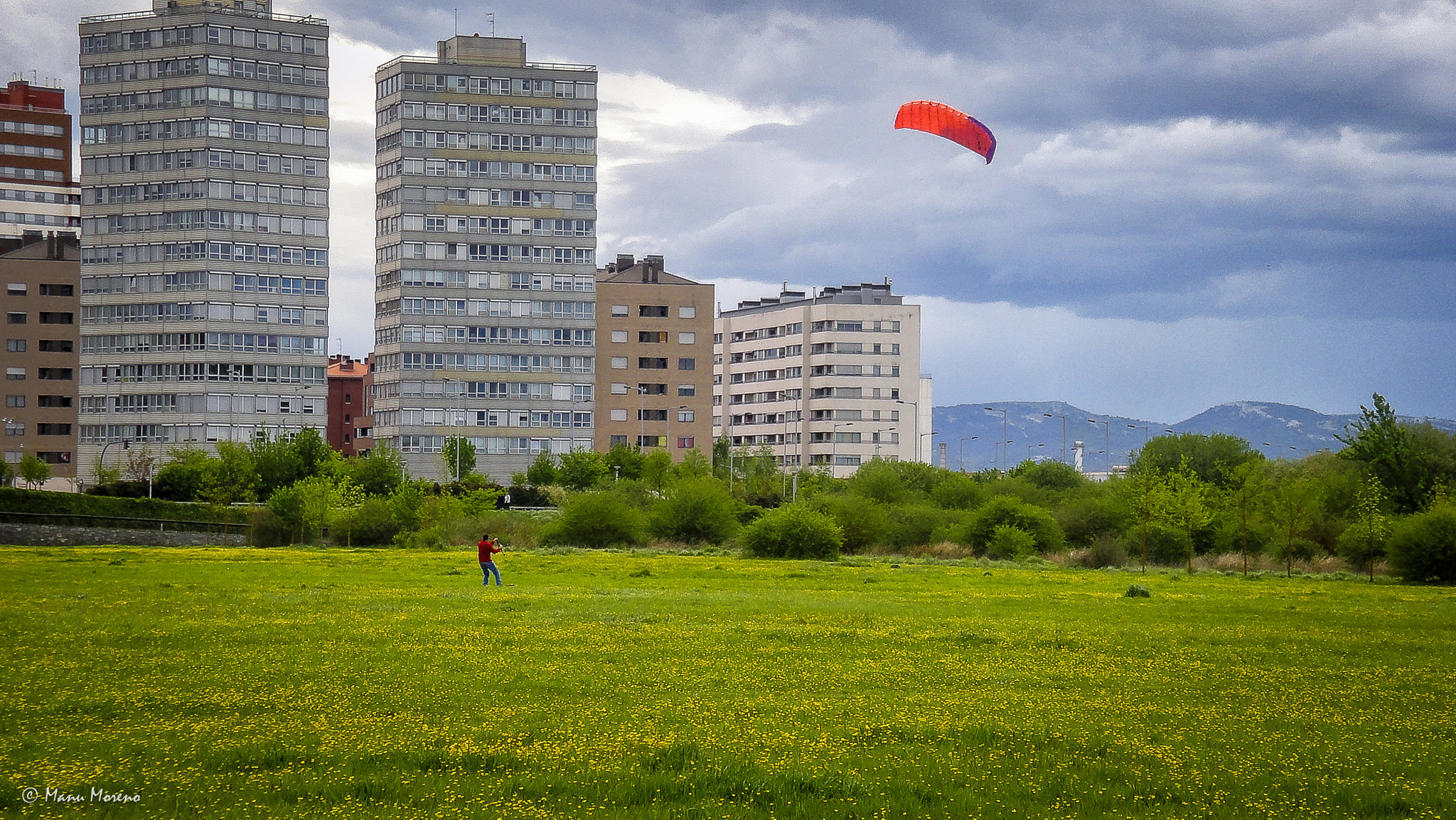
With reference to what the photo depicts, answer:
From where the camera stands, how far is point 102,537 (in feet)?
272

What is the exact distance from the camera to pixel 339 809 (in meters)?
11.5

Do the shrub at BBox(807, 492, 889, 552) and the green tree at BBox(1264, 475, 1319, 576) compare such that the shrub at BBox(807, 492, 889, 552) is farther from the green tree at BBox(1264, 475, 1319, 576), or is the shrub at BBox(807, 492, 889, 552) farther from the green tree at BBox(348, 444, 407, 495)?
the green tree at BBox(348, 444, 407, 495)

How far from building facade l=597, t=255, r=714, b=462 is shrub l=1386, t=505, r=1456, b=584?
117 meters

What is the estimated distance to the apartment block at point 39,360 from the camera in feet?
519

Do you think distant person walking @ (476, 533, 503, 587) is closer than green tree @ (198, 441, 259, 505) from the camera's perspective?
Yes

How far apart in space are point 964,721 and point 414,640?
38.7ft

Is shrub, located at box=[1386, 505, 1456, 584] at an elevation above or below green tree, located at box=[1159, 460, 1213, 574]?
below

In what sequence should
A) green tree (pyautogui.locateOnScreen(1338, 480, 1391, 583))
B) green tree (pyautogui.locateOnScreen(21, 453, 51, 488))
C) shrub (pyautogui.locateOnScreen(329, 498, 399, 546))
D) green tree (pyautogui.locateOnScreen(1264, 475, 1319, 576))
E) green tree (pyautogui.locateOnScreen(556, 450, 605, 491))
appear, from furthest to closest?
green tree (pyautogui.locateOnScreen(21, 453, 51, 488))
green tree (pyautogui.locateOnScreen(556, 450, 605, 491))
shrub (pyautogui.locateOnScreen(329, 498, 399, 546))
green tree (pyautogui.locateOnScreen(1264, 475, 1319, 576))
green tree (pyautogui.locateOnScreen(1338, 480, 1391, 583))

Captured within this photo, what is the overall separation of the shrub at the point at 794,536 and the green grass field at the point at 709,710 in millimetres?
36801

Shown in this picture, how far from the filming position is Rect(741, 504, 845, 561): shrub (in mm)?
71062

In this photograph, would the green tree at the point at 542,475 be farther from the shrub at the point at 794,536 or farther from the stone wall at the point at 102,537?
→ the shrub at the point at 794,536

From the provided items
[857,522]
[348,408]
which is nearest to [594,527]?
[857,522]

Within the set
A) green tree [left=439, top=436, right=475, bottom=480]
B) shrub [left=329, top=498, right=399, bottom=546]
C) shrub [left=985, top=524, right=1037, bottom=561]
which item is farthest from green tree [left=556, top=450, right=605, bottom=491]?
shrub [left=985, top=524, right=1037, bottom=561]

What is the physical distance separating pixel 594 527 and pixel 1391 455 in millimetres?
50147
